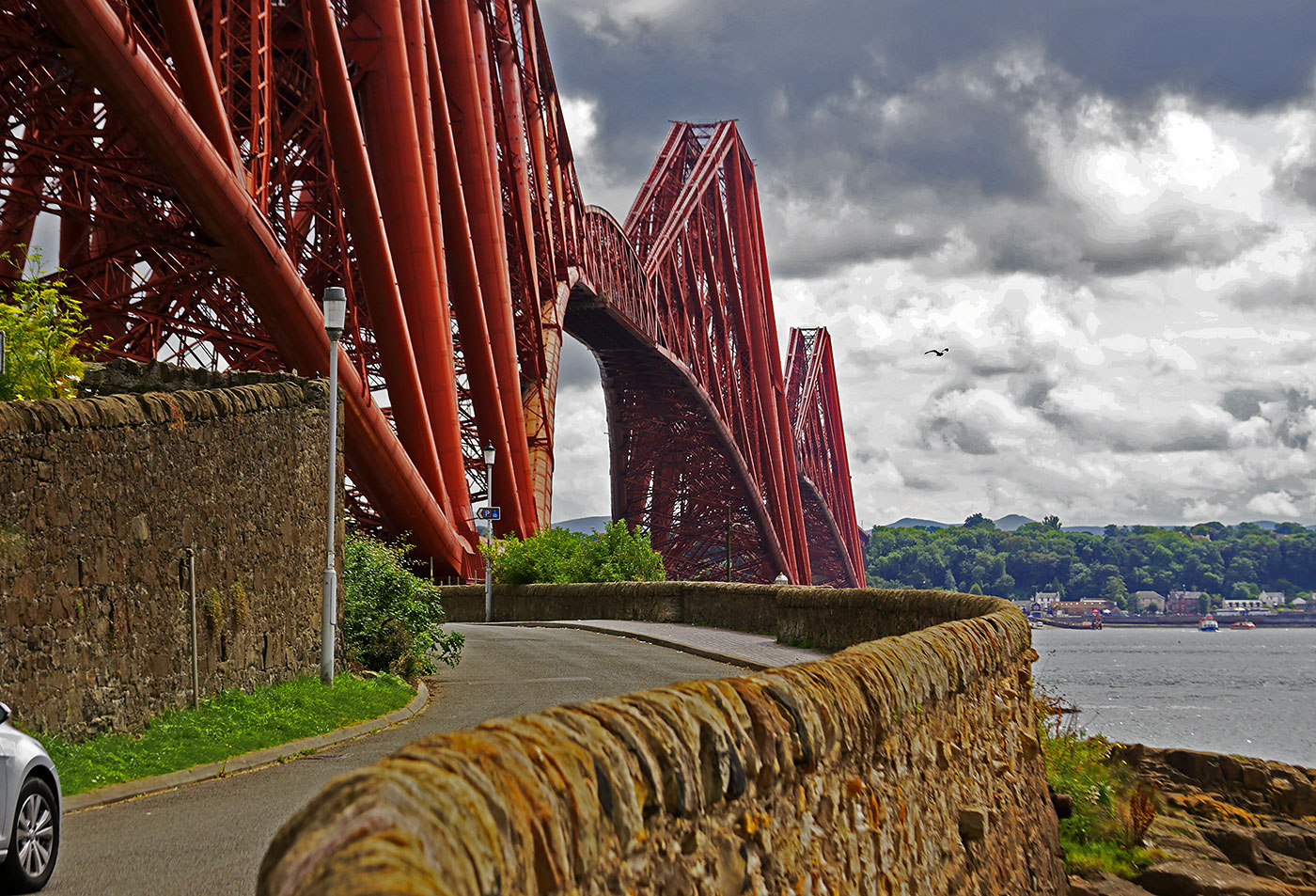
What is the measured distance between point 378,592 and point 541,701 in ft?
12.9

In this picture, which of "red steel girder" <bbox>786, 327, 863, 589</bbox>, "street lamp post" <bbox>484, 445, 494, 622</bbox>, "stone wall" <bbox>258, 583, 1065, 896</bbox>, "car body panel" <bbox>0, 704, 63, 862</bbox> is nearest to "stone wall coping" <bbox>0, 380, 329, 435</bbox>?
"car body panel" <bbox>0, 704, 63, 862</bbox>

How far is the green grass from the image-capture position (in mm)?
9328

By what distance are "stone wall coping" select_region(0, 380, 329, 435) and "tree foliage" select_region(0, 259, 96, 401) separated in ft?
3.04

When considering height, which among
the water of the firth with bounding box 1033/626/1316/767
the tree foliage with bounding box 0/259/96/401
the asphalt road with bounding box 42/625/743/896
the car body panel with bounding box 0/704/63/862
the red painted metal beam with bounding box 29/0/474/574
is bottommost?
the water of the firth with bounding box 1033/626/1316/767

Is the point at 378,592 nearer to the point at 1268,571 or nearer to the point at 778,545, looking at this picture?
the point at 778,545

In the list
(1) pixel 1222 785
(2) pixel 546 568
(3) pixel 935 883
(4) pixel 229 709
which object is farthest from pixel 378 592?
(2) pixel 546 568

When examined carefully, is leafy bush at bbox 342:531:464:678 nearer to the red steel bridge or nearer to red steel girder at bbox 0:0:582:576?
the red steel bridge

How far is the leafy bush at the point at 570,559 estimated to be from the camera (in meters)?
36.7

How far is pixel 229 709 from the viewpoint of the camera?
12.0 metres

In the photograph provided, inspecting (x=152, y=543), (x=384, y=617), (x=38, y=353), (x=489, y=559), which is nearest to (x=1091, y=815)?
(x=384, y=617)

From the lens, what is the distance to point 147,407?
10.8 m

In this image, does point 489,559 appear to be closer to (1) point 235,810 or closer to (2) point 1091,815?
(2) point 1091,815

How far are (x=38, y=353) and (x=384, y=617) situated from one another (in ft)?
20.9

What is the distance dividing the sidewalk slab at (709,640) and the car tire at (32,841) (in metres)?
10.4
